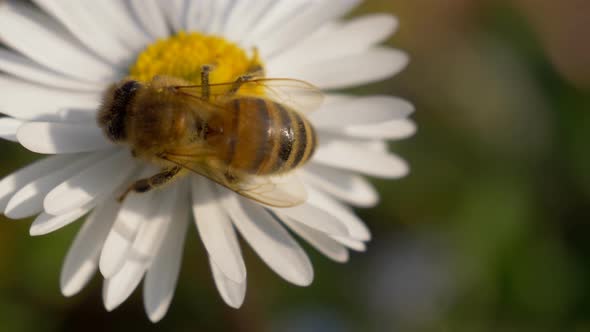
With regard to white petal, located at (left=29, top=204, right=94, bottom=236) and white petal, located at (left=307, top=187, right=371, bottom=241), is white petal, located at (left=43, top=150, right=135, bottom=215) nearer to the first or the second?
white petal, located at (left=29, top=204, right=94, bottom=236)

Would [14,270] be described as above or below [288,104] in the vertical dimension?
below

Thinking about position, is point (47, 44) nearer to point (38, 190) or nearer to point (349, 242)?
point (38, 190)

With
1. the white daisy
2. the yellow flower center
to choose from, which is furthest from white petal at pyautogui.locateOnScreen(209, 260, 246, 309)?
the yellow flower center

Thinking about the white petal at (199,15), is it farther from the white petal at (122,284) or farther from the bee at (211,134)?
the white petal at (122,284)

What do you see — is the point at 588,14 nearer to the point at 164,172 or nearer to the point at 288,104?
the point at 288,104

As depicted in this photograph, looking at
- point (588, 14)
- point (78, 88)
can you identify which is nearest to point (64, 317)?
point (78, 88)

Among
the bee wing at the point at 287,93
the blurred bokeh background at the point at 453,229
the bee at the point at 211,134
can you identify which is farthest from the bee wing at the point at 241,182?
the blurred bokeh background at the point at 453,229
